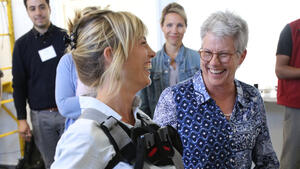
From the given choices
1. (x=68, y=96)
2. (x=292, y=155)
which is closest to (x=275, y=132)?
(x=292, y=155)

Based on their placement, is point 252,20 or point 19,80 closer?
point 19,80

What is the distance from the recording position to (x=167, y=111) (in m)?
1.41

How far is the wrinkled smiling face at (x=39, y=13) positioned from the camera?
2.62m

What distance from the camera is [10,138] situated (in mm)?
4191

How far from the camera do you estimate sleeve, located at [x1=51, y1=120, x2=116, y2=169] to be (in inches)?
31.4

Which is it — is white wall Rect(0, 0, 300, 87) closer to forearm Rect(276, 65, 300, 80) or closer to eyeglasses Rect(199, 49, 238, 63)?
forearm Rect(276, 65, 300, 80)

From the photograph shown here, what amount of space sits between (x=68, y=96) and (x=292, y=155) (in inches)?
75.7

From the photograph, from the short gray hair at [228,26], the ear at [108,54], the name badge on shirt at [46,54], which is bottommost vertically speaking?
the name badge on shirt at [46,54]

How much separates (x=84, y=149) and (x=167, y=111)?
663 mm

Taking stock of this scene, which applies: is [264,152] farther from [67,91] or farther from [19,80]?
[19,80]

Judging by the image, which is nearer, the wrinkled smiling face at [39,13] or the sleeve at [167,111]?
the sleeve at [167,111]

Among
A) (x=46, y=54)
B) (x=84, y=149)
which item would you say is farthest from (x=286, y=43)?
(x=84, y=149)

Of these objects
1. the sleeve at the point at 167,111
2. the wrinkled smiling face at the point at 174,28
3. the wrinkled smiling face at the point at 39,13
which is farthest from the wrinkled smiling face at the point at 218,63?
the wrinkled smiling face at the point at 39,13

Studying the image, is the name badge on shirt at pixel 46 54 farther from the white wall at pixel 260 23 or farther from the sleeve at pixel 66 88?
the white wall at pixel 260 23
